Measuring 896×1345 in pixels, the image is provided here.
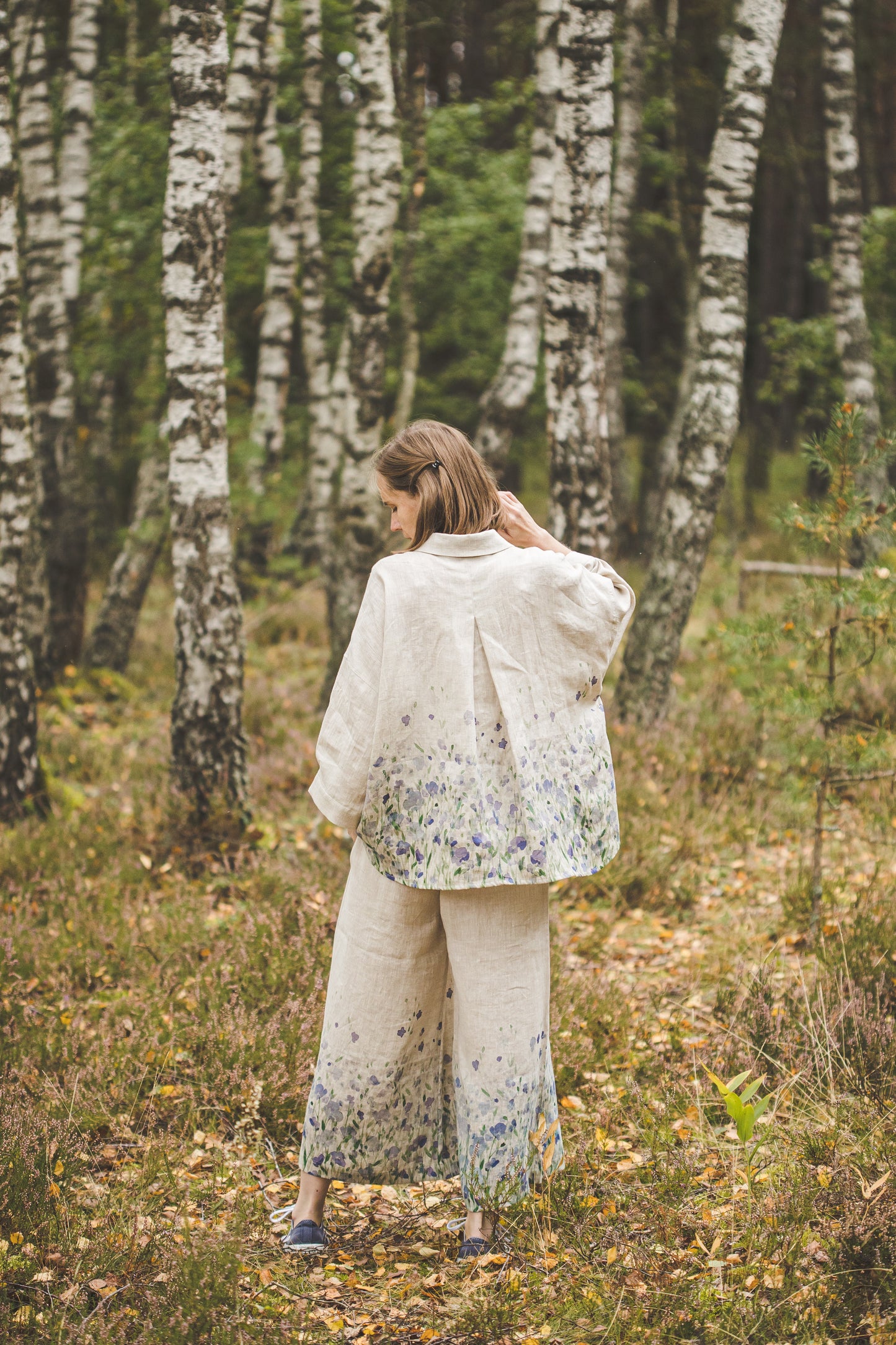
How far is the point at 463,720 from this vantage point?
9.05 ft

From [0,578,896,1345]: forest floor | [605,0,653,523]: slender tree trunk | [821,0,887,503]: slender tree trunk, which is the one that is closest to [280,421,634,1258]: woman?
[0,578,896,1345]: forest floor

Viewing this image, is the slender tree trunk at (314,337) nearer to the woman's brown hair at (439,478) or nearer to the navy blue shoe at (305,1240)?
the woman's brown hair at (439,478)

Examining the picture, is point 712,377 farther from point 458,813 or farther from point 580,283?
point 458,813

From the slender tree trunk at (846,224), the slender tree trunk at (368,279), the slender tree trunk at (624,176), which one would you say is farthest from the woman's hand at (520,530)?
the slender tree trunk at (624,176)

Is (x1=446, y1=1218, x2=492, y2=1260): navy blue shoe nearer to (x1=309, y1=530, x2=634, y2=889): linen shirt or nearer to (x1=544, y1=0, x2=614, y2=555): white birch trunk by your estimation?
(x1=309, y1=530, x2=634, y2=889): linen shirt

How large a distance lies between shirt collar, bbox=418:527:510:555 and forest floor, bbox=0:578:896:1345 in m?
1.79

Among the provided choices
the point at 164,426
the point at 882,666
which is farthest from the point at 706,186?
the point at 164,426

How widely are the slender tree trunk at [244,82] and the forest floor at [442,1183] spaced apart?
6124 mm

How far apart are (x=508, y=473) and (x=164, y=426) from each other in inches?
501

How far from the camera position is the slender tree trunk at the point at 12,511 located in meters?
6.01

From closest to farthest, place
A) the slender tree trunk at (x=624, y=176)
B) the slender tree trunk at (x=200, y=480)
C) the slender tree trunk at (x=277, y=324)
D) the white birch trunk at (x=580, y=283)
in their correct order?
the slender tree trunk at (x=200, y=480)
the white birch trunk at (x=580, y=283)
the slender tree trunk at (x=277, y=324)
the slender tree trunk at (x=624, y=176)

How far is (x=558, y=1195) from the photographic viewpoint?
310cm

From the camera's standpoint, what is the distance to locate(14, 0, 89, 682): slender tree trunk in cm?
898

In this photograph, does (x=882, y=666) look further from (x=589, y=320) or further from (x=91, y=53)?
(x=91, y=53)
